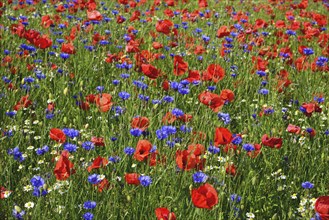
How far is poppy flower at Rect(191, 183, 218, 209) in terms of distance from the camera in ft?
5.55

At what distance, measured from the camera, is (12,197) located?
87.7 inches

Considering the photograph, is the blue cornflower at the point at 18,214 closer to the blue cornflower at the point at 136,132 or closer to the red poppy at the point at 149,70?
the blue cornflower at the point at 136,132

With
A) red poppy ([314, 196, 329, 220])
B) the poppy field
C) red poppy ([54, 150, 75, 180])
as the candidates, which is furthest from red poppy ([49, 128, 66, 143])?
red poppy ([314, 196, 329, 220])

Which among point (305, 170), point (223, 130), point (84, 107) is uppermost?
point (223, 130)

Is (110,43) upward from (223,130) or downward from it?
downward


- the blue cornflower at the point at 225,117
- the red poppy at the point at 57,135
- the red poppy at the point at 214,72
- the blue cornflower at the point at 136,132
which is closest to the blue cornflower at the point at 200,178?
the blue cornflower at the point at 136,132

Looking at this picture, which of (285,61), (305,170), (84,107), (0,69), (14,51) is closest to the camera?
(305,170)

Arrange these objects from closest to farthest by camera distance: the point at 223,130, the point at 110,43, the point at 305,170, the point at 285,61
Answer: the point at 223,130 → the point at 305,170 → the point at 285,61 → the point at 110,43

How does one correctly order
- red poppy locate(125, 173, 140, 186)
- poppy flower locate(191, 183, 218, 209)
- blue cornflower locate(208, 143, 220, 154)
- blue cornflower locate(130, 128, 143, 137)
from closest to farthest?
poppy flower locate(191, 183, 218, 209)
red poppy locate(125, 173, 140, 186)
blue cornflower locate(130, 128, 143, 137)
blue cornflower locate(208, 143, 220, 154)

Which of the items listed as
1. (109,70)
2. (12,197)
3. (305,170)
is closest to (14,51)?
(109,70)

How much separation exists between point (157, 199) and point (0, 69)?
1969mm

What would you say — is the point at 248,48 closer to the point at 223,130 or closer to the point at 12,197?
the point at 223,130

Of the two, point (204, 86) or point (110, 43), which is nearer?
point (204, 86)

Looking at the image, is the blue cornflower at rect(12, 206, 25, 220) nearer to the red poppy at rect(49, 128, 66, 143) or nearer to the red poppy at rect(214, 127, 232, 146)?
the red poppy at rect(49, 128, 66, 143)
